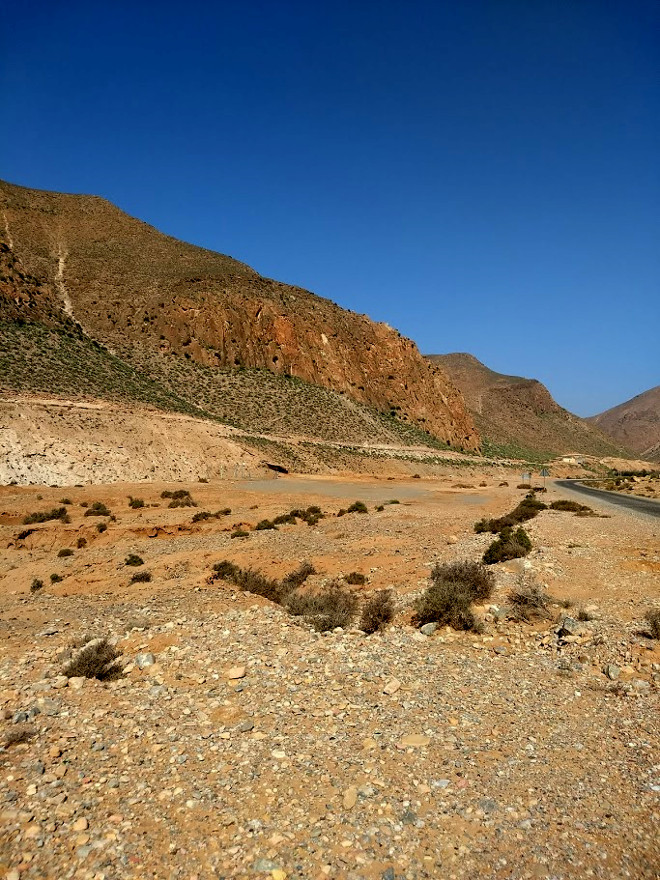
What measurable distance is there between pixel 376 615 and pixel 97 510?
20652 mm

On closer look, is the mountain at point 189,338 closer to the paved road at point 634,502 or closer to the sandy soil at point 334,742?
the paved road at point 634,502

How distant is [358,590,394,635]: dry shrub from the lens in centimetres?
962

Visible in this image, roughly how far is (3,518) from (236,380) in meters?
43.6

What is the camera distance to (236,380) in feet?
217

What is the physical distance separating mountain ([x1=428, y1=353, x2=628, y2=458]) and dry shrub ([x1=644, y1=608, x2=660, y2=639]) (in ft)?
351

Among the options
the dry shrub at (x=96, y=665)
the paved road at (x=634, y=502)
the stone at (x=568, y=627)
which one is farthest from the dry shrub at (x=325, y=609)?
the paved road at (x=634, y=502)

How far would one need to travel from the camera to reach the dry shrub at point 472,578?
A: 10.5 metres

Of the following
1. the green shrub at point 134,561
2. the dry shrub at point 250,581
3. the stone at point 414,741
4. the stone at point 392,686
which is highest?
the stone at point 414,741

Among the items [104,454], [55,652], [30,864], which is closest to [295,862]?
[30,864]

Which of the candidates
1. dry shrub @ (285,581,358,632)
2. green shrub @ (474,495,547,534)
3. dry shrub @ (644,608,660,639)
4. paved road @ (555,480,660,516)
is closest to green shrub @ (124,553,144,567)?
dry shrub @ (285,581,358,632)

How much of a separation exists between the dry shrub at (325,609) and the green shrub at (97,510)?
17.7 meters

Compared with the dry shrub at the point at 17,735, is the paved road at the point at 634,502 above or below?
above

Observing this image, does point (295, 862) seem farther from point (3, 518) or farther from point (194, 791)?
point (3, 518)

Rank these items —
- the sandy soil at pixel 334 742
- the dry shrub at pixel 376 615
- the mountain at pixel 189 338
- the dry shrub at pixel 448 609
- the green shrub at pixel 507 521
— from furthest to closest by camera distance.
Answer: the mountain at pixel 189 338
the green shrub at pixel 507 521
the dry shrub at pixel 376 615
the dry shrub at pixel 448 609
the sandy soil at pixel 334 742
